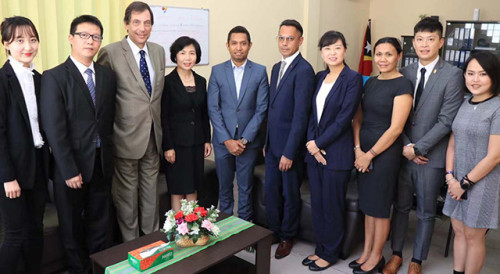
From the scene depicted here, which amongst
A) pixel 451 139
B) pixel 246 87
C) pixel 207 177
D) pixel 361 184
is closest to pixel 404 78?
pixel 451 139

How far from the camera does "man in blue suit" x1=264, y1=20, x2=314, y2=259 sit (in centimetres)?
284

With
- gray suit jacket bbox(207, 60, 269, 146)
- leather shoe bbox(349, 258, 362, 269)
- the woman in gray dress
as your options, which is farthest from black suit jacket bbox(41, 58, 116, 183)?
the woman in gray dress

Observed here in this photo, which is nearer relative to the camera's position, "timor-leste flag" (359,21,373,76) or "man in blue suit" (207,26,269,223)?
"man in blue suit" (207,26,269,223)

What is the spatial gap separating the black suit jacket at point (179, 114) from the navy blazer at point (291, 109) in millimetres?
560

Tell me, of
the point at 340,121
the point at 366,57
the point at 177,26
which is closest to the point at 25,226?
the point at 340,121

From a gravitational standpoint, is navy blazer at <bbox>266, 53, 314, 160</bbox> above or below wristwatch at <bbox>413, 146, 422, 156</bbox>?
above

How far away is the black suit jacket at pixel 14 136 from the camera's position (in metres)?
2.11

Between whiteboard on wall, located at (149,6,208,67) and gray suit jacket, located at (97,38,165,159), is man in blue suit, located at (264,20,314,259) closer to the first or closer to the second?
gray suit jacket, located at (97,38,165,159)

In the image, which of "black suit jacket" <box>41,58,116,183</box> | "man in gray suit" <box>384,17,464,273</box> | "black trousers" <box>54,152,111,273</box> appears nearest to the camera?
"black suit jacket" <box>41,58,116,183</box>

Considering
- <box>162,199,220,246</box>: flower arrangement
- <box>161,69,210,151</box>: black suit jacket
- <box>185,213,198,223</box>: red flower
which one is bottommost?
<box>162,199,220,246</box>: flower arrangement

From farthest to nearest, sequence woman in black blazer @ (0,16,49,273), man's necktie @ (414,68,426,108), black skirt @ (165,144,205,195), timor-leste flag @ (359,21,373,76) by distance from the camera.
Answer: timor-leste flag @ (359,21,373,76) < black skirt @ (165,144,205,195) < man's necktie @ (414,68,426,108) < woman in black blazer @ (0,16,49,273)

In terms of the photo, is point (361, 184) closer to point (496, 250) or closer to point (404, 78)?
point (404, 78)

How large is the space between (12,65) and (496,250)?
149 inches

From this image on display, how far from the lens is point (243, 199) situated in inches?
128
